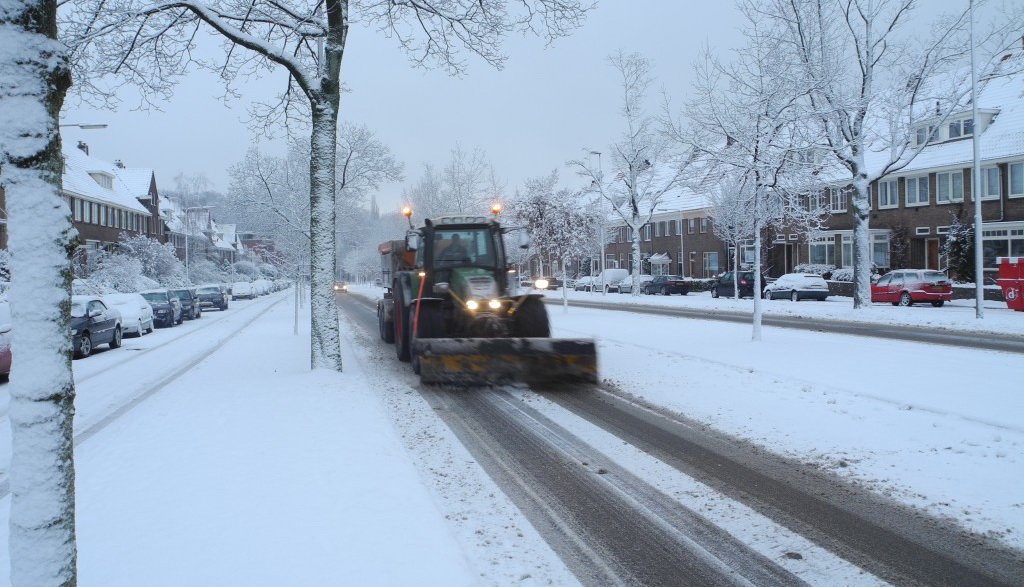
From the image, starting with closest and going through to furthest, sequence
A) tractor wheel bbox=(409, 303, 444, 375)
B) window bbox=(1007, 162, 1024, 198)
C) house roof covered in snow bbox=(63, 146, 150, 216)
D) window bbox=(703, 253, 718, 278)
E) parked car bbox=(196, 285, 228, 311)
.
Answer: tractor wheel bbox=(409, 303, 444, 375)
window bbox=(1007, 162, 1024, 198)
parked car bbox=(196, 285, 228, 311)
house roof covered in snow bbox=(63, 146, 150, 216)
window bbox=(703, 253, 718, 278)

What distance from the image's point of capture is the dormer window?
174ft

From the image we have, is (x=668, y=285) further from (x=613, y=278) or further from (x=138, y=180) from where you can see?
(x=138, y=180)

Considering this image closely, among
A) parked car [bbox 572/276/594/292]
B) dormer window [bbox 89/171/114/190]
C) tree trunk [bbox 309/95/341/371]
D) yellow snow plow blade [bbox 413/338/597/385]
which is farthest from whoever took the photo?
parked car [bbox 572/276/594/292]

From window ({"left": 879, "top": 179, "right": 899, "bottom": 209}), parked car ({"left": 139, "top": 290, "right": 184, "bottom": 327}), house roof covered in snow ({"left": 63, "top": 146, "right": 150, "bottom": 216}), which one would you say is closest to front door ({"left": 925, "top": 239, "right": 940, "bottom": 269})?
window ({"left": 879, "top": 179, "right": 899, "bottom": 209})

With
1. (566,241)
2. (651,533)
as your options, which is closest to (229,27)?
(651,533)

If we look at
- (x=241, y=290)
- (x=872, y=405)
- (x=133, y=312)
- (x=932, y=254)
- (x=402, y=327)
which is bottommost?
(x=872, y=405)

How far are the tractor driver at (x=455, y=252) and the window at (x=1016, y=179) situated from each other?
33821 millimetres

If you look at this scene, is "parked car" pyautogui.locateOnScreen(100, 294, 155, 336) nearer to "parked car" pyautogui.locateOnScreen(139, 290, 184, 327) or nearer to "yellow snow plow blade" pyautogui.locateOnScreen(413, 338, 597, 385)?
"parked car" pyautogui.locateOnScreen(139, 290, 184, 327)

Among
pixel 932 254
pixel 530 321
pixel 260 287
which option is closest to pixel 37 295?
pixel 530 321

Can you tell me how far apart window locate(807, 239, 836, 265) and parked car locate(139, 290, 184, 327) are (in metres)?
37.1

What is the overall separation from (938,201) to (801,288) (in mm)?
10366

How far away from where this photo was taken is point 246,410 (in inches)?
336

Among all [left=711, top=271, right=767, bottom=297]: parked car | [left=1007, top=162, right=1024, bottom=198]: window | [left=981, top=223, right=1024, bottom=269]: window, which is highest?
[left=1007, top=162, right=1024, bottom=198]: window

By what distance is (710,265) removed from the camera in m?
56.0
